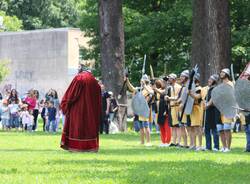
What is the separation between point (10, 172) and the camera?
43.4 feet

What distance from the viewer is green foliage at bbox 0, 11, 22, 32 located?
82.4 meters

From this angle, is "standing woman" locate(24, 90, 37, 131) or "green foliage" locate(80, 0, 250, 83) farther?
"green foliage" locate(80, 0, 250, 83)

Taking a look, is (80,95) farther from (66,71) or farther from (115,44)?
(66,71)

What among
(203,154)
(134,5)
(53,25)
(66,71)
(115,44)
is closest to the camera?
(203,154)

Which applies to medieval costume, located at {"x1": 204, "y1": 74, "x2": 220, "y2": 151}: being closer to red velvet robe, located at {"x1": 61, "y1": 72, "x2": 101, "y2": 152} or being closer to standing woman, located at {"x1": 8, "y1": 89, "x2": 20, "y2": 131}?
red velvet robe, located at {"x1": 61, "y1": 72, "x2": 101, "y2": 152}

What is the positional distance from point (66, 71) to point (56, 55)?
1.55 meters

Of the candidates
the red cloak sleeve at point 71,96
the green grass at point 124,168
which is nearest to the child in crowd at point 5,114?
the red cloak sleeve at point 71,96

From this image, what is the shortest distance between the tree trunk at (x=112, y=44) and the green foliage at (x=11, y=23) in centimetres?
4812

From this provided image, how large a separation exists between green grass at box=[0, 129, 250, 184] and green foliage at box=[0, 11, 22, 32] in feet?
213

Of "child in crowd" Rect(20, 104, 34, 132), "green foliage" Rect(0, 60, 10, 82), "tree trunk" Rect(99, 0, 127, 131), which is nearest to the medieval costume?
"tree trunk" Rect(99, 0, 127, 131)

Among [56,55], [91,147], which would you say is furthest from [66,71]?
[91,147]

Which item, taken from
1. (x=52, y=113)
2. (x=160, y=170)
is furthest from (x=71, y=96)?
(x=52, y=113)

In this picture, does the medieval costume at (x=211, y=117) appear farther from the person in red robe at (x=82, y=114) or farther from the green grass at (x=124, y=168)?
the person in red robe at (x=82, y=114)

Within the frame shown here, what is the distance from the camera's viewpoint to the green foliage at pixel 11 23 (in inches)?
3246
